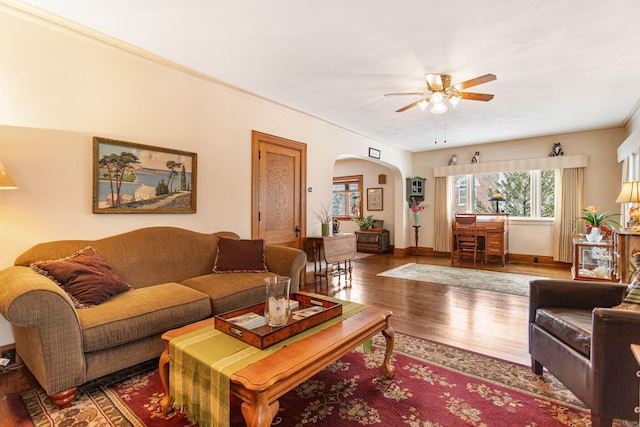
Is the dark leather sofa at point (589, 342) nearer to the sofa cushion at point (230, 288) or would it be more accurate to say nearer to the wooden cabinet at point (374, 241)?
the sofa cushion at point (230, 288)

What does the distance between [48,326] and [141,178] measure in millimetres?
1544

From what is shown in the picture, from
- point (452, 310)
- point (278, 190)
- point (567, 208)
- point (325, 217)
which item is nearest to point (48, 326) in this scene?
point (278, 190)

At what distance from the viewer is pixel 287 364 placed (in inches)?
53.1

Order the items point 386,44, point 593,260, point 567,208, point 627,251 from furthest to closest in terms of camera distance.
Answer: point 567,208 → point 593,260 → point 627,251 → point 386,44

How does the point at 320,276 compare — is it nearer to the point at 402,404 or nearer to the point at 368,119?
the point at 368,119

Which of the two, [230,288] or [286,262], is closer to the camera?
[230,288]

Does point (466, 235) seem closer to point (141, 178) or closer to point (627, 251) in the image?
point (627, 251)

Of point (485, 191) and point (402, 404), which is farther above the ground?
point (485, 191)

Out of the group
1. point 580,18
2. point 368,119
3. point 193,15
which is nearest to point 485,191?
point 368,119

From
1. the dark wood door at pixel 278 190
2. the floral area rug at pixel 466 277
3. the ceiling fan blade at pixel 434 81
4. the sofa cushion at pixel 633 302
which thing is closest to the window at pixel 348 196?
the floral area rug at pixel 466 277

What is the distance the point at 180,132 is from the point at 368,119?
289 centimetres

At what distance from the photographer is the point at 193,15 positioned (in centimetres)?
228

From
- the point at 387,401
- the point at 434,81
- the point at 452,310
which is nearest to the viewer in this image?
the point at 387,401

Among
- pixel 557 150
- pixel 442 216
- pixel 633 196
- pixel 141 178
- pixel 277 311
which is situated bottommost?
pixel 277 311
